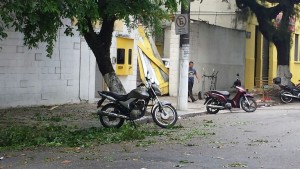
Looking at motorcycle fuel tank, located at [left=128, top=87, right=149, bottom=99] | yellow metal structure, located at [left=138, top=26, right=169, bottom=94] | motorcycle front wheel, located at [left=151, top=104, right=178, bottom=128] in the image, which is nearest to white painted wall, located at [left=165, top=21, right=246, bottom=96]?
yellow metal structure, located at [left=138, top=26, right=169, bottom=94]

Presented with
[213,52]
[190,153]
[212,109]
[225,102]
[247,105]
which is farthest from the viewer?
→ [213,52]

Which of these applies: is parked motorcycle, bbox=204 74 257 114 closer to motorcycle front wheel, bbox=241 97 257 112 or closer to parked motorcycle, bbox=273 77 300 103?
motorcycle front wheel, bbox=241 97 257 112

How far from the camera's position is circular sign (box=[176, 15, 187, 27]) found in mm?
16797

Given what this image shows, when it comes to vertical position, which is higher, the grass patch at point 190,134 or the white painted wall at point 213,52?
the white painted wall at point 213,52

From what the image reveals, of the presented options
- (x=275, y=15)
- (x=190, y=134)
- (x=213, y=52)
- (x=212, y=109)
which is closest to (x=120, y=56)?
(x=212, y=109)

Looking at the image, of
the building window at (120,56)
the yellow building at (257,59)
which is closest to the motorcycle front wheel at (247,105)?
the building window at (120,56)

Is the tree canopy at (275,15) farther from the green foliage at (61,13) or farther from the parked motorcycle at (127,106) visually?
the parked motorcycle at (127,106)

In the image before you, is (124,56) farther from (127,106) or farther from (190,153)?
(190,153)

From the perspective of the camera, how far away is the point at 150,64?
22.8 meters

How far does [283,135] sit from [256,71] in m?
20.6

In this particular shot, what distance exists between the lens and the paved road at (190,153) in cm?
778

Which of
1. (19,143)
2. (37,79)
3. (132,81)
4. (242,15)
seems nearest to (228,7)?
(242,15)

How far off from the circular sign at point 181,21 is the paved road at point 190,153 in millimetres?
5504

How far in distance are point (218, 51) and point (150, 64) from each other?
5.69 m
